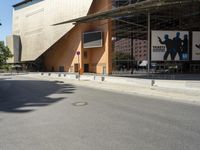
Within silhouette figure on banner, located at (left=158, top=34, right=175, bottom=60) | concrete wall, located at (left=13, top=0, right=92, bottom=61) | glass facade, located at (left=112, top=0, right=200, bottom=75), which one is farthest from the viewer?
concrete wall, located at (left=13, top=0, right=92, bottom=61)

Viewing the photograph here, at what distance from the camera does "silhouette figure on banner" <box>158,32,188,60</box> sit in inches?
1458

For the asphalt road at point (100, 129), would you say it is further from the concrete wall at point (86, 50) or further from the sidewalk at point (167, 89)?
the concrete wall at point (86, 50)

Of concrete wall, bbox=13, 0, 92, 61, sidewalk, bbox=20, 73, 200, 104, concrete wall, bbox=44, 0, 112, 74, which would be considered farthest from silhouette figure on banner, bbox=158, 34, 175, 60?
concrete wall, bbox=13, 0, 92, 61

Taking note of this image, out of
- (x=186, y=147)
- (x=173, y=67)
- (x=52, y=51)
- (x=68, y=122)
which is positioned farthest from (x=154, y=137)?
(x=52, y=51)

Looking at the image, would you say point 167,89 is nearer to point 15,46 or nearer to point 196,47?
point 196,47

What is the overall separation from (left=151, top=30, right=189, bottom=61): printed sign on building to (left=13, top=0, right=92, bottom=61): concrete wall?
63.0ft

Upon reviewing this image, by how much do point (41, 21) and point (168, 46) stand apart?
41251 millimetres

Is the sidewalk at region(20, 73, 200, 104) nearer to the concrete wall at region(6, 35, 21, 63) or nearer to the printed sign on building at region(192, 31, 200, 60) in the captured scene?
the printed sign on building at region(192, 31, 200, 60)

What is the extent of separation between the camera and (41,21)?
2687 inches

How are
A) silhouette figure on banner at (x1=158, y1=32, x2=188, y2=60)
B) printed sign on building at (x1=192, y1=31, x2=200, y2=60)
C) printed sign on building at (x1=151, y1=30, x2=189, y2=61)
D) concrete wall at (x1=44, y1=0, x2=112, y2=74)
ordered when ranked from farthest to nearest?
concrete wall at (x1=44, y1=0, x2=112, y2=74) < printed sign on building at (x1=192, y1=31, x2=200, y2=60) < silhouette figure on banner at (x1=158, y1=32, x2=188, y2=60) < printed sign on building at (x1=151, y1=30, x2=189, y2=61)

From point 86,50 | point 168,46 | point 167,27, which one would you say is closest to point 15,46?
point 86,50

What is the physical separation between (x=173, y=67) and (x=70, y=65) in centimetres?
2264

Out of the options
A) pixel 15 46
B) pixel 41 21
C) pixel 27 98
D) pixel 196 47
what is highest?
pixel 41 21

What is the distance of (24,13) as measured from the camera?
77.7 m
